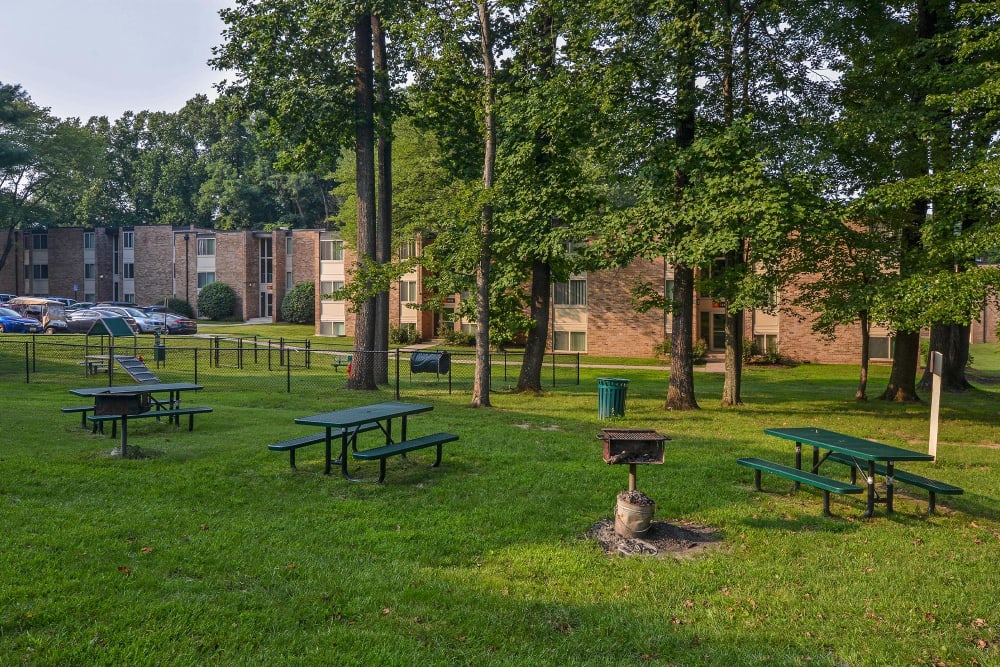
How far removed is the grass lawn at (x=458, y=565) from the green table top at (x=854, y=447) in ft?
2.42

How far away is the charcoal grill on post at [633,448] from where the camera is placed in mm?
7492

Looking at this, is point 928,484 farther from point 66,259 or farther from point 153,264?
point 66,259

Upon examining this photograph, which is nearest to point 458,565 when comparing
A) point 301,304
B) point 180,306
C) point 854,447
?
point 854,447

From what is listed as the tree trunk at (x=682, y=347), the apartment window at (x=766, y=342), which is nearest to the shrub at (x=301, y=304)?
the apartment window at (x=766, y=342)

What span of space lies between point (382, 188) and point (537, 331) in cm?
659

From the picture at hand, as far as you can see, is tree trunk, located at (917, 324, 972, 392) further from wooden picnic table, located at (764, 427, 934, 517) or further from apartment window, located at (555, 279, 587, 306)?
apartment window, located at (555, 279, 587, 306)

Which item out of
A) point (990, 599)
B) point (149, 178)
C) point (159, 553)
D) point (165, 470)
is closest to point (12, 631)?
point (159, 553)

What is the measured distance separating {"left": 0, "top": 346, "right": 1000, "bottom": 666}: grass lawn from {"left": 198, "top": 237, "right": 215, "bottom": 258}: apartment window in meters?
54.7

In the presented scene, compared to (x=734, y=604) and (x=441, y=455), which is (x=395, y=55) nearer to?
(x=441, y=455)

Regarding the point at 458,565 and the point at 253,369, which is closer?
the point at 458,565

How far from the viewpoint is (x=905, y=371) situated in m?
20.6

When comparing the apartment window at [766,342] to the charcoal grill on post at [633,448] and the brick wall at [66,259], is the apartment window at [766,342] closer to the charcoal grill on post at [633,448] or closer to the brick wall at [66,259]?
the charcoal grill on post at [633,448]

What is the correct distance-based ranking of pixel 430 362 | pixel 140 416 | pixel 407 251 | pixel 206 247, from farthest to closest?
1. pixel 206 247
2. pixel 407 251
3. pixel 430 362
4. pixel 140 416

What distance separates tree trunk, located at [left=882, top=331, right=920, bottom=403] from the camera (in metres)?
20.4
